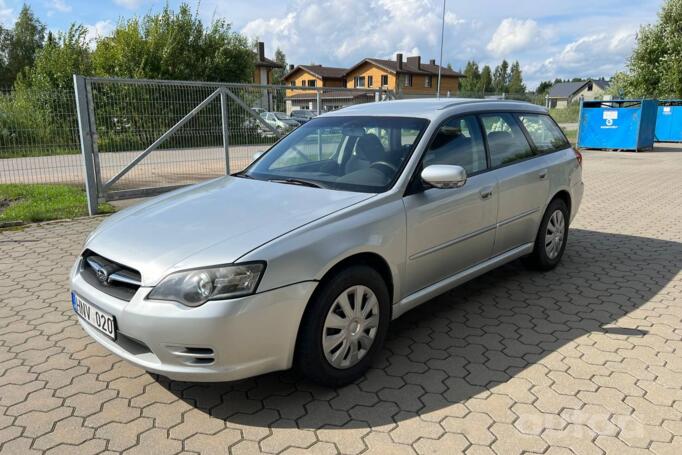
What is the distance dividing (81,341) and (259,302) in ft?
6.39

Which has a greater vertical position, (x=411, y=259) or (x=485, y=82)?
(x=485, y=82)

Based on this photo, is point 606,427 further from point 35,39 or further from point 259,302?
point 35,39

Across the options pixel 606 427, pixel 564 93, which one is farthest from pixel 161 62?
pixel 564 93

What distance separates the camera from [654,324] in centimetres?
404

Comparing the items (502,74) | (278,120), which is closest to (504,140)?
(278,120)

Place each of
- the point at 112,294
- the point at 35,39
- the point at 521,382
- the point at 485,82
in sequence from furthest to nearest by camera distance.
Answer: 1. the point at 485,82
2. the point at 35,39
3. the point at 521,382
4. the point at 112,294

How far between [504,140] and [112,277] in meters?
3.30

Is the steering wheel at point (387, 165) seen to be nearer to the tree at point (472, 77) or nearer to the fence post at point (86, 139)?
the fence post at point (86, 139)

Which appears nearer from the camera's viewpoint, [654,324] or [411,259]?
[411,259]

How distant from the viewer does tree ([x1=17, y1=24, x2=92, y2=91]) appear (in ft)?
71.8

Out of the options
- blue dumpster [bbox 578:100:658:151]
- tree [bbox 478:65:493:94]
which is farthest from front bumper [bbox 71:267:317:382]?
tree [bbox 478:65:493:94]

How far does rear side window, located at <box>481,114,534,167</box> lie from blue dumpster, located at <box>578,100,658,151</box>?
1600 cm

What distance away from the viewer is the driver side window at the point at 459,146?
3.75 meters

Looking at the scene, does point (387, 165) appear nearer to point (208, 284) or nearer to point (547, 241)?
point (208, 284)
